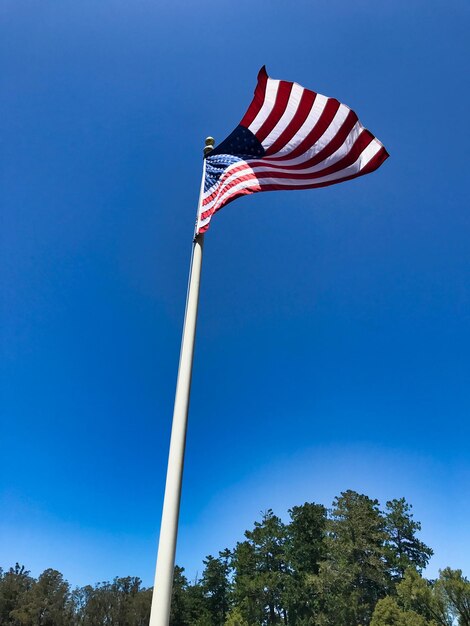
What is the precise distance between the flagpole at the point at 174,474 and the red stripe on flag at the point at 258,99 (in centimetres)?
306

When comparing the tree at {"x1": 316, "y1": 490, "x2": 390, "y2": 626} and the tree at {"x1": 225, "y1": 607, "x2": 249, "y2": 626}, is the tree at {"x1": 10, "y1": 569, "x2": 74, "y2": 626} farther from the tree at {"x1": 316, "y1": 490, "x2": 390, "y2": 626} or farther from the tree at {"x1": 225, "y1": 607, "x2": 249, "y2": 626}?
the tree at {"x1": 316, "y1": 490, "x2": 390, "y2": 626}

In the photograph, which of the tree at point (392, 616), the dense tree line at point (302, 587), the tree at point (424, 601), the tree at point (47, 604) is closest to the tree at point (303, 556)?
the dense tree line at point (302, 587)

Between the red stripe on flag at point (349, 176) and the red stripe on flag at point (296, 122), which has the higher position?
the red stripe on flag at point (296, 122)

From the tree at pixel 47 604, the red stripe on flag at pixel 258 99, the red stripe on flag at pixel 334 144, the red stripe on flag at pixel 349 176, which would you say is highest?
the red stripe on flag at pixel 258 99

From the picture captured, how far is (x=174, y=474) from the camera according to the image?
17.3 ft

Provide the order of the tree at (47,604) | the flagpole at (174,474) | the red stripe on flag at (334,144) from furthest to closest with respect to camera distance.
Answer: the tree at (47,604) < the red stripe on flag at (334,144) < the flagpole at (174,474)

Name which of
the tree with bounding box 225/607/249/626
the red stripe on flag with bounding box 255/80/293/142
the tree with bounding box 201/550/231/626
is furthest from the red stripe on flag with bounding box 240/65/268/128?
the tree with bounding box 201/550/231/626

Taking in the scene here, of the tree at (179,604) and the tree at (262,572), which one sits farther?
the tree at (179,604)

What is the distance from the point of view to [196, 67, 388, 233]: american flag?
8.09m

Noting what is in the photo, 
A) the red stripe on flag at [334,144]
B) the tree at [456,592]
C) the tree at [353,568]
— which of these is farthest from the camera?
the tree at [353,568]

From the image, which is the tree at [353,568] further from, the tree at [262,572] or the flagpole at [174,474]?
the flagpole at [174,474]

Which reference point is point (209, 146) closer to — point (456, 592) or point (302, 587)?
point (456, 592)

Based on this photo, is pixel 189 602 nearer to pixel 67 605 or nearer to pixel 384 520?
pixel 67 605

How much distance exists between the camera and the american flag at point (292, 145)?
8086 millimetres
